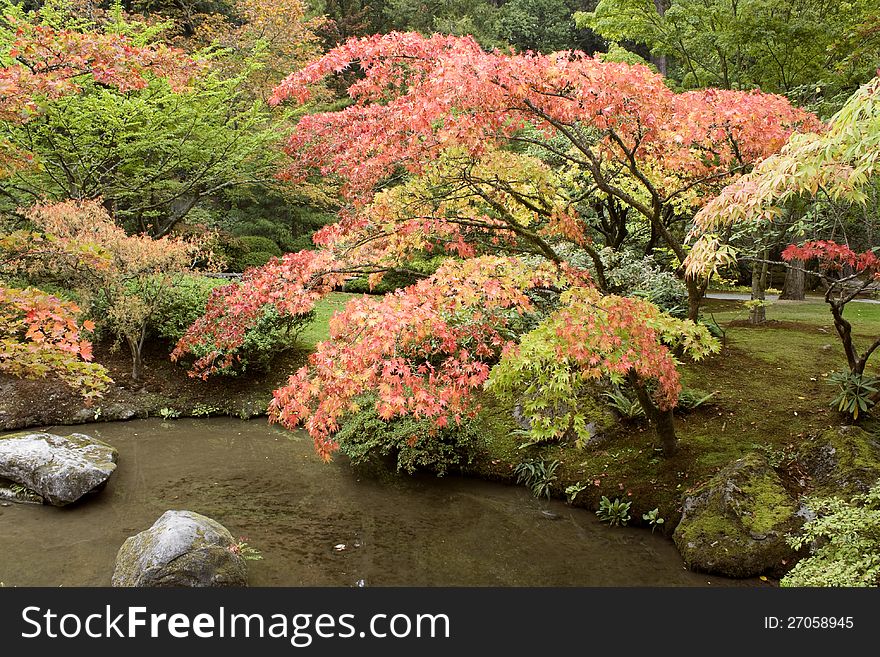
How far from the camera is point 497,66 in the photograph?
4.52 m

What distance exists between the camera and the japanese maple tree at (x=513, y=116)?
15.1 feet

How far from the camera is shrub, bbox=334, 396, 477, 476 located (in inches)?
278

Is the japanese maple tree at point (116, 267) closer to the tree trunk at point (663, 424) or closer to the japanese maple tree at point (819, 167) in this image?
the tree trunk at point (663, 424)

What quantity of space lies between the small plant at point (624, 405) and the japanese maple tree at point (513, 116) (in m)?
1.53

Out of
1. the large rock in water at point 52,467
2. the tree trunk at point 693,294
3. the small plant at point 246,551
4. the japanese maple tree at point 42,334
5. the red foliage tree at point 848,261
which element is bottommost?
the large rock in water at point 52,467

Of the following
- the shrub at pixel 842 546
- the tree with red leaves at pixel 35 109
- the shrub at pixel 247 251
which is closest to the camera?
the shrub at pixel 842 546

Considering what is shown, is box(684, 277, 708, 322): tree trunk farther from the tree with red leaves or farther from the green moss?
the tree with red leaves

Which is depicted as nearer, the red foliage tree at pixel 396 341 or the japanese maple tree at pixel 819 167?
the japanese maple tree at pixel 819 167

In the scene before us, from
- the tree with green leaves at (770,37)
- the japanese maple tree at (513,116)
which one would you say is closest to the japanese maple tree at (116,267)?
the japanese maple tree at (513,116)

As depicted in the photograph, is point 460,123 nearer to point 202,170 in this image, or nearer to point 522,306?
point 522,306

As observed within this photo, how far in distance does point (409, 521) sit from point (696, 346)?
324cm

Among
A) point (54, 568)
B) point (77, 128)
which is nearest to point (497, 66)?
point (54, 568)

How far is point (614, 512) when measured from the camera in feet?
20.0

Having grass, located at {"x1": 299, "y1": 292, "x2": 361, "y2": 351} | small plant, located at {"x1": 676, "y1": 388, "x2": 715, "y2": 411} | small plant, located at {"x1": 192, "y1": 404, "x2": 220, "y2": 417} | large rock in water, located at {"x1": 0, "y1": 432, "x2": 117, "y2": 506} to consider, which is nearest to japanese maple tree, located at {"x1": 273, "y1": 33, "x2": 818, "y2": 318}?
small plant, located at {"x1": 676, "y1": 388, "x2": 715, "y2": 411}
